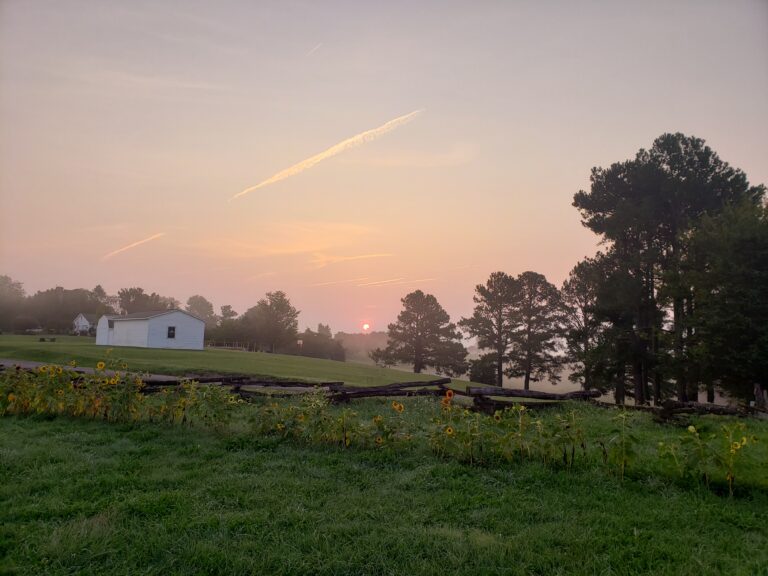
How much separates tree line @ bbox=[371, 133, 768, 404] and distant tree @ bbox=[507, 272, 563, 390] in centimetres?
20

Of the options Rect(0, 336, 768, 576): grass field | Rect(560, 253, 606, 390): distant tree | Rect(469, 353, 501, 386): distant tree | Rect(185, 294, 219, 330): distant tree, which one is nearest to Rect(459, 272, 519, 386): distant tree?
Rect(469, 353, 501, 386): distant tree

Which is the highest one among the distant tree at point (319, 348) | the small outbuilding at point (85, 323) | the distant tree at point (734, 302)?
the distant tree at point (734, 302)

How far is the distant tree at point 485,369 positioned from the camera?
45.2 m

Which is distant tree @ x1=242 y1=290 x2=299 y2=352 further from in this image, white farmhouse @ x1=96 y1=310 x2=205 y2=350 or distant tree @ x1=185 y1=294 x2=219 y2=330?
distant tree @ x1=185 y1=294 x2=219 y2=330

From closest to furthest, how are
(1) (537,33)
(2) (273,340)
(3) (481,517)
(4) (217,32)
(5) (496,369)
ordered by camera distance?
(3) (481,517) → (1) (537,33) → (4) (217,32) → (5) (496,369) → (2) (273,340)

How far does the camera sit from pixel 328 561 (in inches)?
145

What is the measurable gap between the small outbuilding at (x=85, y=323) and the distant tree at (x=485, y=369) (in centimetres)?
6628

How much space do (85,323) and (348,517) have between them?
9106cm

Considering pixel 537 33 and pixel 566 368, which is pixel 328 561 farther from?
pixel 566 368

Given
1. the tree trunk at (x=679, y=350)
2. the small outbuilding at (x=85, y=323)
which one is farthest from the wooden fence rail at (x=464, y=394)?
the small outbuilding at (x=85, y=323)

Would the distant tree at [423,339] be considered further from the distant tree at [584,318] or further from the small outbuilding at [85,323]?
the small outbuilding at [85,323]

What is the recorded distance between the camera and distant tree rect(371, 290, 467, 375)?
5334 centimetres

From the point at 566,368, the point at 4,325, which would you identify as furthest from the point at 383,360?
the point at 4,325

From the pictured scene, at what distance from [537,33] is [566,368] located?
39.3m
